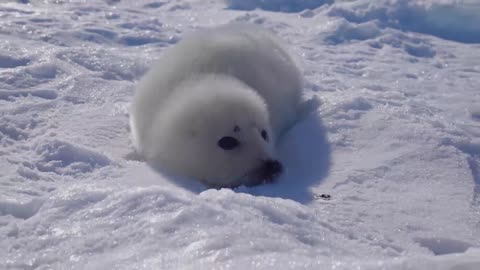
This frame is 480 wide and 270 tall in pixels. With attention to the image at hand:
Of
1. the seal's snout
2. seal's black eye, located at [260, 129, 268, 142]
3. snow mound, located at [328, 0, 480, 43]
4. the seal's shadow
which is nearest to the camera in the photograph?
the seal's shadow

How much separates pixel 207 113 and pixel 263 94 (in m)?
0.72

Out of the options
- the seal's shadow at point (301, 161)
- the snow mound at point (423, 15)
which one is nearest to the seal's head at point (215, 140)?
the seal's shadow at point (301, 161)

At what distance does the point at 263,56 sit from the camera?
4324 mm

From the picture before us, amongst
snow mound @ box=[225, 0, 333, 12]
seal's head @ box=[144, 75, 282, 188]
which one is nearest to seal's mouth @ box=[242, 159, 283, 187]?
seal's head @ box=[144, 75, 282, 188]

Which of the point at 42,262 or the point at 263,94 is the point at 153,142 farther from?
the point at 42,262

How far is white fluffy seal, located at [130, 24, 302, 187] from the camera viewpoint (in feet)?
11.1

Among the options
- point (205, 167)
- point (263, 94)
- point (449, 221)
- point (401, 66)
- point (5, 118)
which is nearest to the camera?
point (449, 221)

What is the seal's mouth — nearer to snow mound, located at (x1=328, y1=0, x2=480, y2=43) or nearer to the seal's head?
the seal's head

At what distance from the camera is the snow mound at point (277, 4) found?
781cm

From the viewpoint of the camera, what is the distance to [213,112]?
346cm

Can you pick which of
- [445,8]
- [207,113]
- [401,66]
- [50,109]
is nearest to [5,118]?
[50,109]

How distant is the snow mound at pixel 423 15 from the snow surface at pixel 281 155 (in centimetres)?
2

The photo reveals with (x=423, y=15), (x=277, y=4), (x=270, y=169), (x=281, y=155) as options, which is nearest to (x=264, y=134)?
(x=281, y=155)

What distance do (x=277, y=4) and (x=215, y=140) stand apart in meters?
4.89
